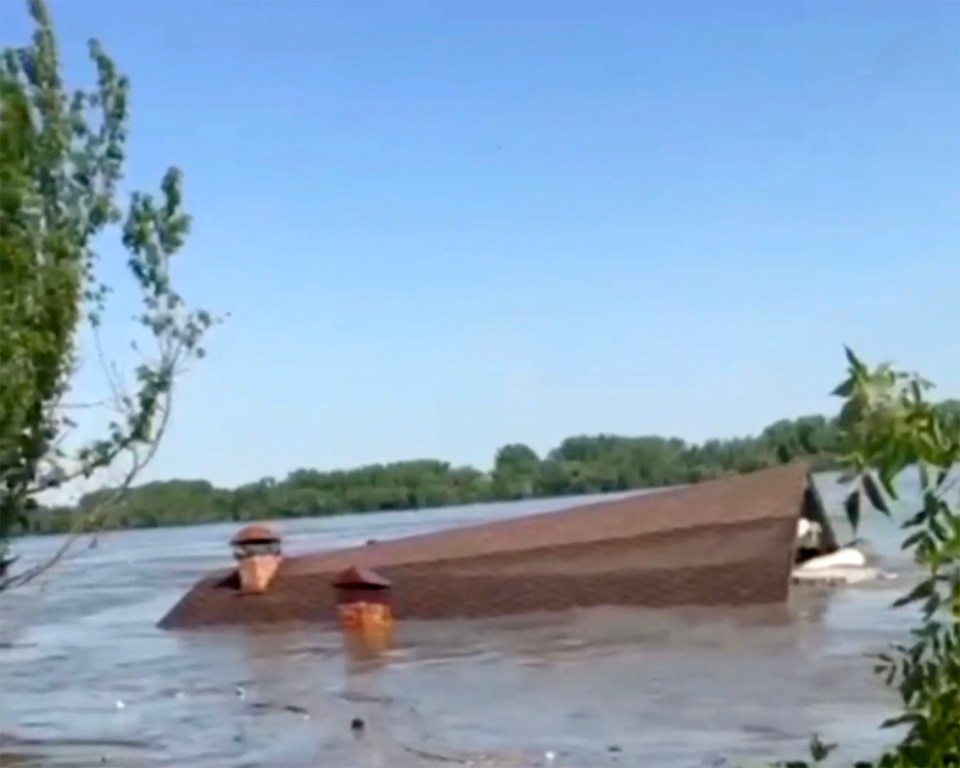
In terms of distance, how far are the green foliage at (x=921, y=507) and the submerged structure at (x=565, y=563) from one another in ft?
69.3

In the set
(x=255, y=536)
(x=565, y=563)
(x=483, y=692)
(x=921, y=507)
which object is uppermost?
(x=255, y=536)

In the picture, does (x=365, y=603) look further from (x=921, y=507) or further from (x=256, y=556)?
(x=921, y=507)

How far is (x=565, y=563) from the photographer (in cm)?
2409

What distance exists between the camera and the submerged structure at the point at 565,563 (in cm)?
2334

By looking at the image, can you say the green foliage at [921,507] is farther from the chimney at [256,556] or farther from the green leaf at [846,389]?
the chimney at [256,556]

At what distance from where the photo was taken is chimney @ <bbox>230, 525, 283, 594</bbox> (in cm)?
2439

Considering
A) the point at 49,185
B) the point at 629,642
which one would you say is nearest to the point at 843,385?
the point at 49,185

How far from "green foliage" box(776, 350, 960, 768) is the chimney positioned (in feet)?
73.5

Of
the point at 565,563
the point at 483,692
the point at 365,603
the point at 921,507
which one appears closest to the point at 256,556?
the point at 365,603

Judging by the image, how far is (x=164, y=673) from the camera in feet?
70.4

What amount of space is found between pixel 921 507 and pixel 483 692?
15.3 metres

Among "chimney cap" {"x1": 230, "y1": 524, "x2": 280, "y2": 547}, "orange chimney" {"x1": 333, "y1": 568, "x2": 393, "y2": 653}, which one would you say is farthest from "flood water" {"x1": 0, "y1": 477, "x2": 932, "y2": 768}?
"chimney cap" {"x1": 230, "y1": 524, "x2": 280, "y2": 547}

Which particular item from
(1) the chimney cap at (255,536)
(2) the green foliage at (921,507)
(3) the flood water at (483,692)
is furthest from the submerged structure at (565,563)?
(2) the green foliage at (921,507)

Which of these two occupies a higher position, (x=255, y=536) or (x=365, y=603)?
(x=255, y=536)
